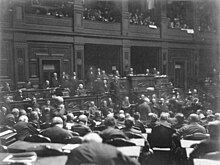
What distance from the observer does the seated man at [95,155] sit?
262 cm

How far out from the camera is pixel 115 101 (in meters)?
8.70

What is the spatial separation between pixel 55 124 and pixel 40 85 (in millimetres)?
4403

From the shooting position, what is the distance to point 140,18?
866 cm

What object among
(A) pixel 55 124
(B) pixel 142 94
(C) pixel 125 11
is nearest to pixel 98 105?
(B) pixel 142 94

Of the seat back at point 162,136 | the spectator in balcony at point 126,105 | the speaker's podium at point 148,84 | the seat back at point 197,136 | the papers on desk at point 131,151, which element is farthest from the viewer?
the speaker's podium at point 148,84

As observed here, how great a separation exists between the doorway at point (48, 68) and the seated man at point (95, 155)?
5.69m

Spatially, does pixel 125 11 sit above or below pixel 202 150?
above

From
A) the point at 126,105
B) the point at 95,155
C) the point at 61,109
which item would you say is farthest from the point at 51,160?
the point at 126,105

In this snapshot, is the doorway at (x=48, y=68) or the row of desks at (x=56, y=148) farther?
the doorway at (x=48, y=68)

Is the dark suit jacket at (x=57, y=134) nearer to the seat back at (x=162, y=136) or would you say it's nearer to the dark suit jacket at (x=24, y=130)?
the dark suit jacket at (x=24, y=130)

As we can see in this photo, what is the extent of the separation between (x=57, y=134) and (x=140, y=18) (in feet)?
18.5

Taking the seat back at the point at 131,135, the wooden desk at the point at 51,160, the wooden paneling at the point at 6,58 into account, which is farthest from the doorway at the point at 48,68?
the wooden desk at the point at 51,160

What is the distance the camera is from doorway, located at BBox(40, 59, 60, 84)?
28.1 feet

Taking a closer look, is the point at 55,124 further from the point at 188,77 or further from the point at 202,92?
the point at 202,92
